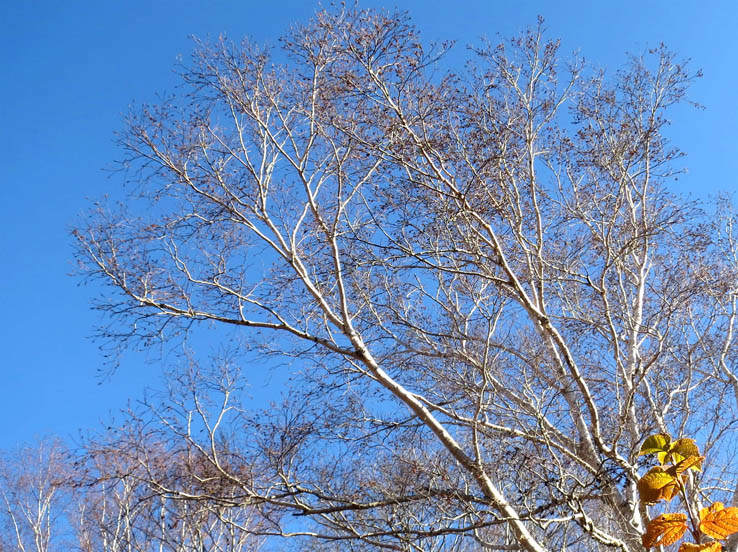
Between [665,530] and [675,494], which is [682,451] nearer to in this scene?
[675,494]

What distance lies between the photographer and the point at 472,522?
5832 millimetres

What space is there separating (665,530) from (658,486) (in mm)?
207

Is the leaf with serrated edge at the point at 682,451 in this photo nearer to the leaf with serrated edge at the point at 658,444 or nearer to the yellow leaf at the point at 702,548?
the leaf with serrated edge at the point at 658,444

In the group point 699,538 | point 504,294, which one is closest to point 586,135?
point 504,294

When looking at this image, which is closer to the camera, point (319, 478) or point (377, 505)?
point (377, 505)

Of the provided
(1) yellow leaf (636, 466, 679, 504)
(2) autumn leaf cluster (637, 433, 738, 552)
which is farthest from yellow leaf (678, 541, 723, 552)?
(1) yellow leaf (636, 466, 679, 504)

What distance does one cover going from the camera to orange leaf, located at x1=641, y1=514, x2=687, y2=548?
2375 mm

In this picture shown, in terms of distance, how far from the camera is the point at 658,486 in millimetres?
2307

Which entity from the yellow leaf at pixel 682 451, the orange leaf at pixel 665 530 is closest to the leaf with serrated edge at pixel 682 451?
the yellow leaf at pixel 682 451

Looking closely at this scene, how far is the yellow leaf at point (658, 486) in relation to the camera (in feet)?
7.56

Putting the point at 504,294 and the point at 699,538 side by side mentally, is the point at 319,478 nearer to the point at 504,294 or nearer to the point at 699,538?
the point at 504,294

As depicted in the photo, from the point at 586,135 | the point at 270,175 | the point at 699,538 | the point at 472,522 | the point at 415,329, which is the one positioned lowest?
the point at 699,538

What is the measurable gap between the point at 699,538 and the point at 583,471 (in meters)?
4.28

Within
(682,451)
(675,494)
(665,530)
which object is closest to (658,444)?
(682,451)
